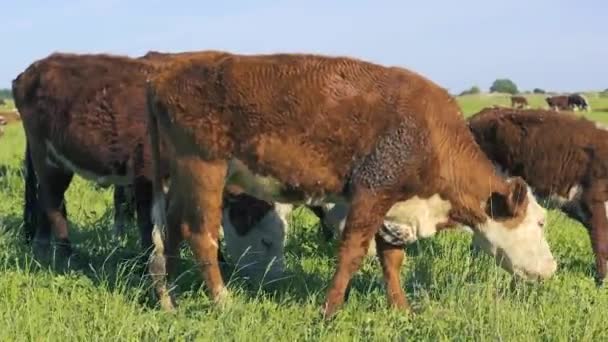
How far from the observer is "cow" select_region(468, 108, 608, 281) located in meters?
10.5

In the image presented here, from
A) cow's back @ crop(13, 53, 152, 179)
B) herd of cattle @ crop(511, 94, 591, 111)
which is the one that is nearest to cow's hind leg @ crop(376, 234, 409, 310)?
cow's back @ crop(13, 53, 152, 179)

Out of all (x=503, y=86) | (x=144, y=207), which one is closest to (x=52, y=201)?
(x=144, y=207)

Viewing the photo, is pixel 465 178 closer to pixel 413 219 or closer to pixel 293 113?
pixel 413 219

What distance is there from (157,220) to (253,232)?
3.23ft

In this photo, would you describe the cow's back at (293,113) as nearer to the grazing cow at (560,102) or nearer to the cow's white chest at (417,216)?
the cow's white chest at (417,216)

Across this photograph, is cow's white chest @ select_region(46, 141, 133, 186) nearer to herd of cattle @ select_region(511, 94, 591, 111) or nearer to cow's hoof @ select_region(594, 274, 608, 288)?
cow's hoof @ select_region(594, 274, 608, 288)

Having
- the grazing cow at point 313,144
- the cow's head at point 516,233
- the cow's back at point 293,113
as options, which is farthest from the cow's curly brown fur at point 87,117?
the cow's head at point 516,233

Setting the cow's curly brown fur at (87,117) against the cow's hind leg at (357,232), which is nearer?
the cow's hind leg at (357,232)

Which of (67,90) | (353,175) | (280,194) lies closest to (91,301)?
(280,194)

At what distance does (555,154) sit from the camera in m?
10.9

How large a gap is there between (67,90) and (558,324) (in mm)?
5334

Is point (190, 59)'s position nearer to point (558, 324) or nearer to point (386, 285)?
point (386, 285)

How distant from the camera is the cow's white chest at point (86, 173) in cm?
905

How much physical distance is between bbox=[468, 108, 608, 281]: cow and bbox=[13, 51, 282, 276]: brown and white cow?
397 centimetres
